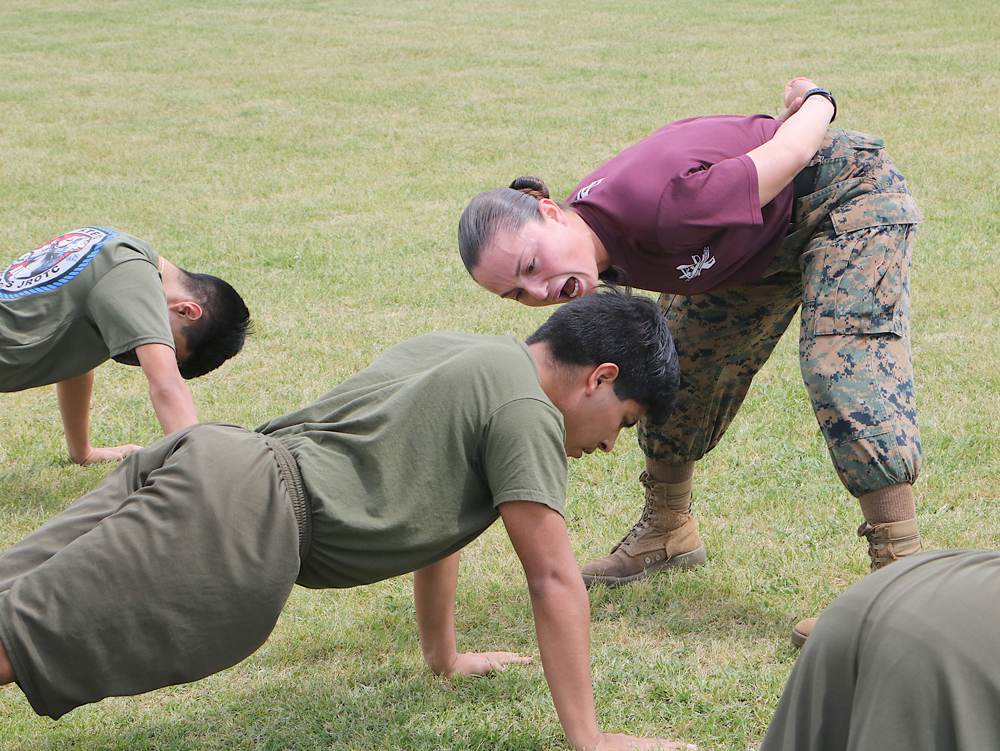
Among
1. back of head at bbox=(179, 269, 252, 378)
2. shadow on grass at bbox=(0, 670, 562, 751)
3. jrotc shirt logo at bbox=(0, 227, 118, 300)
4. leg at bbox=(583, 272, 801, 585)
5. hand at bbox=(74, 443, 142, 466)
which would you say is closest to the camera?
shadow on grass at bbox=(0, 670, 562, 751)

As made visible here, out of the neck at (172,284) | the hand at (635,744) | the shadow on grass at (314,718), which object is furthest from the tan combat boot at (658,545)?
the neck at (172,284)

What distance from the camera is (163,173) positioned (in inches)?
408

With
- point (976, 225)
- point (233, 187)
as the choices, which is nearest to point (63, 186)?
point (233, 187)

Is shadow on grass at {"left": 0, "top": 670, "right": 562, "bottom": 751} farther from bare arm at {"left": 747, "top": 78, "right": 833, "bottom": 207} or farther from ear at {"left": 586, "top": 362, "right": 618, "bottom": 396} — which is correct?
bare arm at {"left": 747, "top": 78, "right": 833, "bottom": 207}

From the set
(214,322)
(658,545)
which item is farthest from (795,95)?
(214,322)

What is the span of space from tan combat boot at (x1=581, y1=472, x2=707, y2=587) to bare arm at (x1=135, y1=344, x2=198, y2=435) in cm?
141

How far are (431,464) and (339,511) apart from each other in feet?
0.71

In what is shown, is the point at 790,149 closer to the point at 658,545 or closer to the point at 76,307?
the point at 658,545

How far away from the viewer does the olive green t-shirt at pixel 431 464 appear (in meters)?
2.17

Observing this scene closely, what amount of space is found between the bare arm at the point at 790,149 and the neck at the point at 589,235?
1.42 ft

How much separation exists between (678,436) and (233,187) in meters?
7.37

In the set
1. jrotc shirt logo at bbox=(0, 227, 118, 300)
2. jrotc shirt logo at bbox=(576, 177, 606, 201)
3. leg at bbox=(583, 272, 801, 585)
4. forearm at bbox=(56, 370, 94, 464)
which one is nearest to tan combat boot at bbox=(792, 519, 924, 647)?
leg at bbox=(583, 272, 801, 585)

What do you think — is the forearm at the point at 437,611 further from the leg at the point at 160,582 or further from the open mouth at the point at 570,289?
the open mouth at the point at 570,289

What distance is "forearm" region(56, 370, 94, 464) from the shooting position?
419 cm
